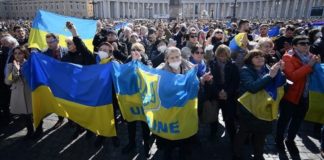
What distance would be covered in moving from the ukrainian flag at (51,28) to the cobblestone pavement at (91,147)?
263cm

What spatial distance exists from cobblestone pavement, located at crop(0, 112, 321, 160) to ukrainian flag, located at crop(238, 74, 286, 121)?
1.30 m

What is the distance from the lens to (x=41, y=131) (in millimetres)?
6785

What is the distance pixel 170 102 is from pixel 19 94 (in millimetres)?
3779

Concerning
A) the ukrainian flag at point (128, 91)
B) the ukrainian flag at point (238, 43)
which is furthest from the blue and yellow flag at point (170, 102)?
the ukrainian flag at point (238, 43)

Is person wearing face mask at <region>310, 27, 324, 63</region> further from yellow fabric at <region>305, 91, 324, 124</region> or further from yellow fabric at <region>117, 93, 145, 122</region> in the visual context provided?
yellow fabric at <region>117, 93, 145, 122</region>

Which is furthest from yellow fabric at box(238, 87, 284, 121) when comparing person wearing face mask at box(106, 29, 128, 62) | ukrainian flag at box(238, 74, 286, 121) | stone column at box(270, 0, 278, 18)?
stone column at box(270, 0, 278, 18)

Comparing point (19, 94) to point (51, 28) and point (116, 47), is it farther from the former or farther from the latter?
point (51, 28)

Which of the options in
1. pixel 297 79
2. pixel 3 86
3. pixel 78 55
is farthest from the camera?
pixel 3 86

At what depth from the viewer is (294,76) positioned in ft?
17.0

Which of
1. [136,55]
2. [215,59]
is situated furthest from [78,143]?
[215,59]

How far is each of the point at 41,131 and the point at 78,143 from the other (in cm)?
115

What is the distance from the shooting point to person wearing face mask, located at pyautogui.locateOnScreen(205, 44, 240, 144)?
18.3ft

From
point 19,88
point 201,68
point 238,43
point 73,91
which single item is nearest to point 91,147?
point 73,91

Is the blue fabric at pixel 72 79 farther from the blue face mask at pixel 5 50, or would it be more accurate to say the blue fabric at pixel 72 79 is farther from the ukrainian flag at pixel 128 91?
the blue face mask at pixel 5 50
